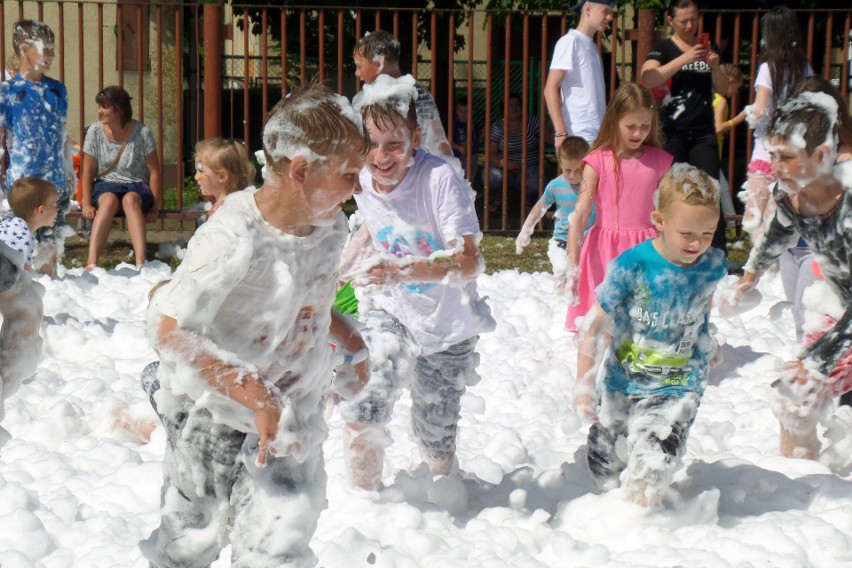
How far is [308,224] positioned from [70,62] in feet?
46.4

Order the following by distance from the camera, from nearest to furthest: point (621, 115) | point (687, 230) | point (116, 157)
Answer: point (687, 230) → point (621, 115) → point (116, 157)

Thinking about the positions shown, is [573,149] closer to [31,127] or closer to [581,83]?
[581,83]

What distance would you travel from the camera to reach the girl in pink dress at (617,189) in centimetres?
616

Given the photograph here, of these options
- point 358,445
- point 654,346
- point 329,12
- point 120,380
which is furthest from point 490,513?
point 329,12

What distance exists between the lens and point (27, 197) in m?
7.08

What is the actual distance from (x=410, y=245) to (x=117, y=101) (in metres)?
5.95

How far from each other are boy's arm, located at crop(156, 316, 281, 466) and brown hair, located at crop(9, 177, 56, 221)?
14.1 feet

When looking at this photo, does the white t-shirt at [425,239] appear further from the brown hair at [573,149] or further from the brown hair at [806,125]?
the brown hair at [573,149]

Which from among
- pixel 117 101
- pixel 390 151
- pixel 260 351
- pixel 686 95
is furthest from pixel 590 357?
pixel 117 101

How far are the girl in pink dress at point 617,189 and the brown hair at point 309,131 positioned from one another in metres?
2.99

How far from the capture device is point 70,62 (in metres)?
16.5

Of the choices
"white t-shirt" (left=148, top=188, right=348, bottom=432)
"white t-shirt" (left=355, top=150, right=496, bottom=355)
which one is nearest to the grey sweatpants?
"white t-shirt" (left=148, top=188, right=348, bottom=432)

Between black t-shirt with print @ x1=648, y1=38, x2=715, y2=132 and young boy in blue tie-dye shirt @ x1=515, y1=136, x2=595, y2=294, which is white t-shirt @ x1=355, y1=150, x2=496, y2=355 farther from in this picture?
black t-shirt with print @ x1=648, y1=38, x2=715, y2=132

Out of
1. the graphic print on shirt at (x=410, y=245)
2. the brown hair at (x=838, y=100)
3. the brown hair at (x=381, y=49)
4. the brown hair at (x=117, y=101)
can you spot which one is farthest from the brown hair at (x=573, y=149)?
the brown hair at (x=117, y=101)
